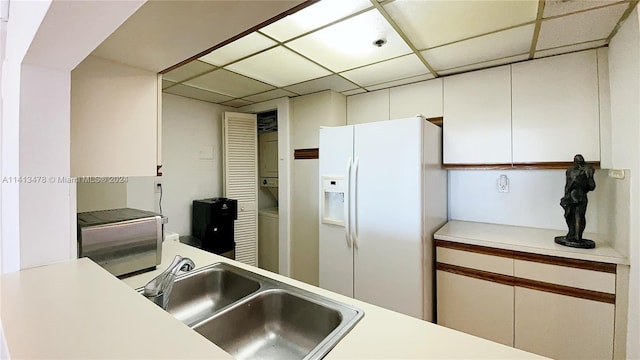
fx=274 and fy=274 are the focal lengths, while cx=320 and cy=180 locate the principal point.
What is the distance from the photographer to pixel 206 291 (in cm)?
142

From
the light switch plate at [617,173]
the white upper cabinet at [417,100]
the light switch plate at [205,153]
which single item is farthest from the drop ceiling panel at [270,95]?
the light switch plate at [617,173]

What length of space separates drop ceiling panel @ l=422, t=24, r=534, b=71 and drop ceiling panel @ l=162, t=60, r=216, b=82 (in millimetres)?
1659

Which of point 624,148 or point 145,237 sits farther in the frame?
point 624,148

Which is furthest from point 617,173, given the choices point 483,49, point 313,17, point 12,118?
point 12,118

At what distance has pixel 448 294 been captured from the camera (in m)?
2.05

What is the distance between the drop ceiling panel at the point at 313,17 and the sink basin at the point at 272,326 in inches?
54.6

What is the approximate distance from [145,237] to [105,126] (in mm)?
566

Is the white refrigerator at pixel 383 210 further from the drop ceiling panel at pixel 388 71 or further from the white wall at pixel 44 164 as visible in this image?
the white wall at pixel 44 164

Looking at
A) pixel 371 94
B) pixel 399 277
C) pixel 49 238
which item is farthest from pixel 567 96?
pixel 49 238

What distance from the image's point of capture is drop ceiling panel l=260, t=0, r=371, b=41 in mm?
1383

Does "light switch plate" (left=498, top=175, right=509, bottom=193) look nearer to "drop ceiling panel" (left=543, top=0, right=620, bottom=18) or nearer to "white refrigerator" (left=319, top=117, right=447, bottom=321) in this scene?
"white refrigerator" (left=319, top=117, right=447, bottom=321)

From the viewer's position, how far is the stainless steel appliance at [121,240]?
1.24m

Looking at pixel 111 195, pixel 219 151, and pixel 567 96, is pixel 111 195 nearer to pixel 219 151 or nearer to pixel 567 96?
pixel 219 151

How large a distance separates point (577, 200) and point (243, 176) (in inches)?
119
